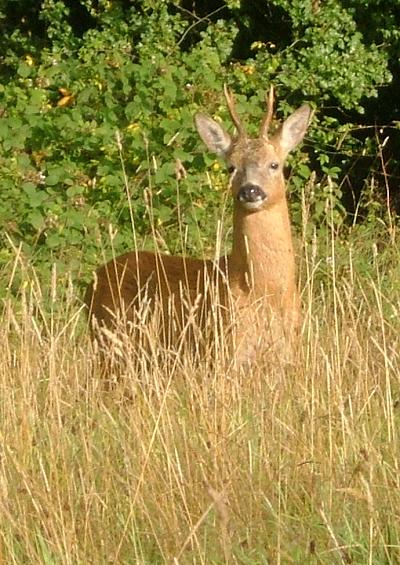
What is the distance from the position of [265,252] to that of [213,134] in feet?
3.05

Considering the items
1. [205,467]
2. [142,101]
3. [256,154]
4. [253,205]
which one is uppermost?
[142,101]

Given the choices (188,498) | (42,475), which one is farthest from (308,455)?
(42,475)

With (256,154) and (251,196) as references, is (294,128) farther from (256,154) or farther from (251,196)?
(251,196)

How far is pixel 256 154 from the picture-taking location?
689cm

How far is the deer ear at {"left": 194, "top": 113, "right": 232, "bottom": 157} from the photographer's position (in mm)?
7258

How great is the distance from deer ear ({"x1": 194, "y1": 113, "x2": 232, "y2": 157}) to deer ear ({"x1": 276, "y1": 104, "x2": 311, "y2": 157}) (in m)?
0.24

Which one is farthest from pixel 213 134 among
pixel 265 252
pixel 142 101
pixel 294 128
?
pixel 142 101

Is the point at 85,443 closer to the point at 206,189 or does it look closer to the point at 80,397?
the point at 80,397

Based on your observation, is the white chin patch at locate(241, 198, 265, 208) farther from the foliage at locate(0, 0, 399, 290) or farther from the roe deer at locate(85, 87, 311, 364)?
the foliage at locate(0, 0, 399, 290)

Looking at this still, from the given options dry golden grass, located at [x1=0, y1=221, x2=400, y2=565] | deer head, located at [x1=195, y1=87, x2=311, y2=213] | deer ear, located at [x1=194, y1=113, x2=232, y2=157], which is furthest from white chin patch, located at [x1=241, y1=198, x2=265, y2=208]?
dry golden grass, located at [x1=0, y1=221, x2=400, y2=565]

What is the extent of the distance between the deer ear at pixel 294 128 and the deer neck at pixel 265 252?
66cm

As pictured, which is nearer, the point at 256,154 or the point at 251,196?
the point at 251,196

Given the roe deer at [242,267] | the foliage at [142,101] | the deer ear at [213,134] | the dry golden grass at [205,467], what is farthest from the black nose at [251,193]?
the dry golden grass at [205,467]

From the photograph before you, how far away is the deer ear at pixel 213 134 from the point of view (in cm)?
726
